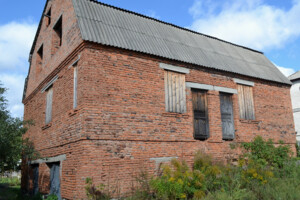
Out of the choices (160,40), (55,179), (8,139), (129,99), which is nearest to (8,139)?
(8,139)

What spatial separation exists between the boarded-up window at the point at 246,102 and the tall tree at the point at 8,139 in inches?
382

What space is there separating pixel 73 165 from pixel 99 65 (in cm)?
343

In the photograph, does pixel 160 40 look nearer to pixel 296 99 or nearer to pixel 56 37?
pixel 56 37

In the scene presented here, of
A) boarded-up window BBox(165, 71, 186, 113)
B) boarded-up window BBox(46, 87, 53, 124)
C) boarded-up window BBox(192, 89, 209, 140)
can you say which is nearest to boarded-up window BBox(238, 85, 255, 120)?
boarded-up window BBox(192, 89, 209, 140)

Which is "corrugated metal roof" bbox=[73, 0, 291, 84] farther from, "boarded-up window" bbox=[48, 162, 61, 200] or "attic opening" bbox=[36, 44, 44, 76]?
"attic opening" bbox=[36, 44, 44, 76]

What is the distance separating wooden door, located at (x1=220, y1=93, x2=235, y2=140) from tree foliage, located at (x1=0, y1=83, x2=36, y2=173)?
8.40 m

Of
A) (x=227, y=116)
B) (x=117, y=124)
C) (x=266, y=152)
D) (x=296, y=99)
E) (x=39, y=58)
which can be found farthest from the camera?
(x=296, y=99)

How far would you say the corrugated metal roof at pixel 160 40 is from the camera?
9.94 meters

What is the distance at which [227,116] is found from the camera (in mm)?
12664

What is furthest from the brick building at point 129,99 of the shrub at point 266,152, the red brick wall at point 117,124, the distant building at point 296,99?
the distant building at point 296,99

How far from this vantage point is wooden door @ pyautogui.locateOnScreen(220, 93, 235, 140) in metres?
12.4

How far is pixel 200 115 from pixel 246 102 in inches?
128

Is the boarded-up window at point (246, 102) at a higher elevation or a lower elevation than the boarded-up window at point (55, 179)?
higher

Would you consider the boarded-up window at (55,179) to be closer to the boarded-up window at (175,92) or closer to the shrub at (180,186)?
the shrub at (180,186)
